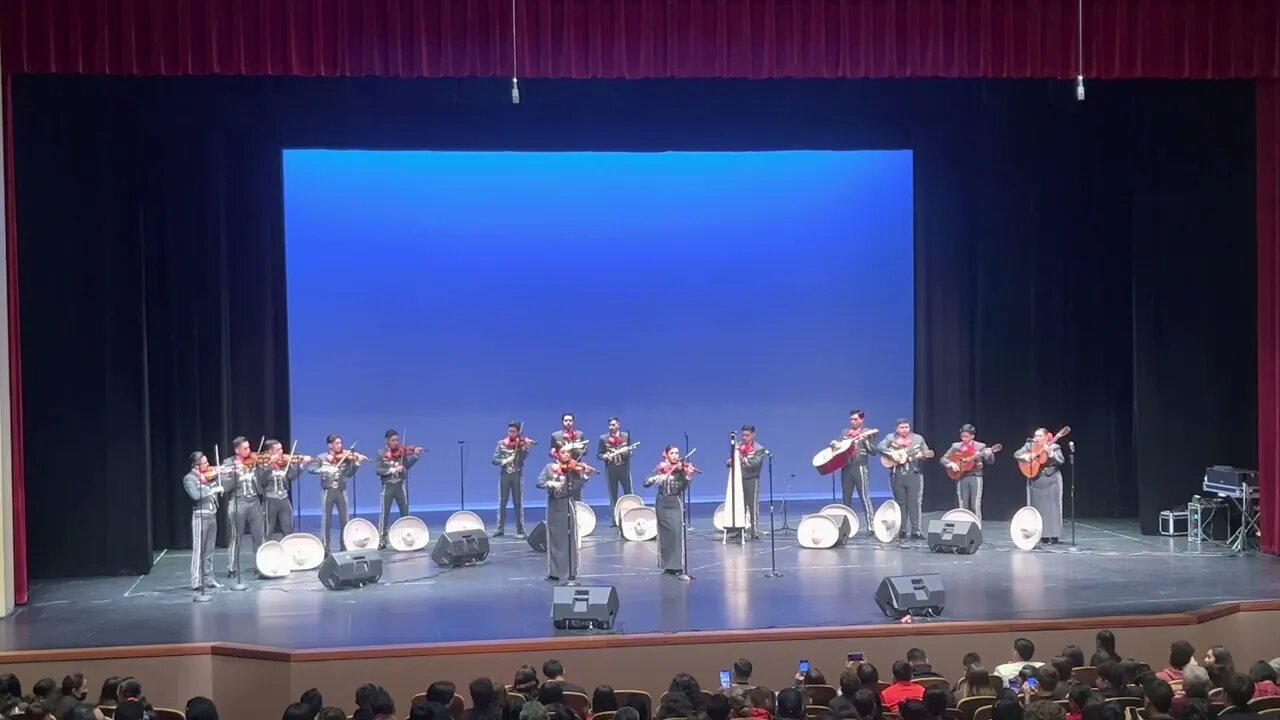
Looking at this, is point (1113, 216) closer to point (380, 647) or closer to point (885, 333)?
point (885, 333)

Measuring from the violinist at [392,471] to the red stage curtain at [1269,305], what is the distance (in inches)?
358

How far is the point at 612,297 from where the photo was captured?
59.4 feet

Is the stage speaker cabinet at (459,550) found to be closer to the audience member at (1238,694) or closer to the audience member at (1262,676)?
the audience member at (1262,676)

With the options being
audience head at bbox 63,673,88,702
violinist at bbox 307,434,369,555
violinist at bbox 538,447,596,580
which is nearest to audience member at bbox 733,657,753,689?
audience head at bbox 63,673,88,702

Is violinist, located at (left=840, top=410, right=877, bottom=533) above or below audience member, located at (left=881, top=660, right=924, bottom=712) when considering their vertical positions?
above

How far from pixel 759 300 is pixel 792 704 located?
12.0 meters

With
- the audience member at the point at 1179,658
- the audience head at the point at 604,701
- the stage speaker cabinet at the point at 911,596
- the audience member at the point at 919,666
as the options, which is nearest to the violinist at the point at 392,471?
the stage speaker cabinet at the point at 911,596

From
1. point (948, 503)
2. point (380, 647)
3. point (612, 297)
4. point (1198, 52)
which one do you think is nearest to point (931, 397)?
point (948, 503)

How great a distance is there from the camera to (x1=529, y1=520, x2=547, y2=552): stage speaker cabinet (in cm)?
1443

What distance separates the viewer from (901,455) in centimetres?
1487

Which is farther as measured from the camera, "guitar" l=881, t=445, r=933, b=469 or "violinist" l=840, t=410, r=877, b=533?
"violinist" l=840, t=410, r=877, b=533

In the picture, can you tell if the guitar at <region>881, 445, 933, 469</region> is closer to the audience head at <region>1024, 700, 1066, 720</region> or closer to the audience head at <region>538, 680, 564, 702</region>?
the audience head at <region>538, 680, 564, 702</region>

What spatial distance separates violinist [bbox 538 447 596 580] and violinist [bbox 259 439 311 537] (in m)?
2.84

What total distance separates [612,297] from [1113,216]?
21.6ft
